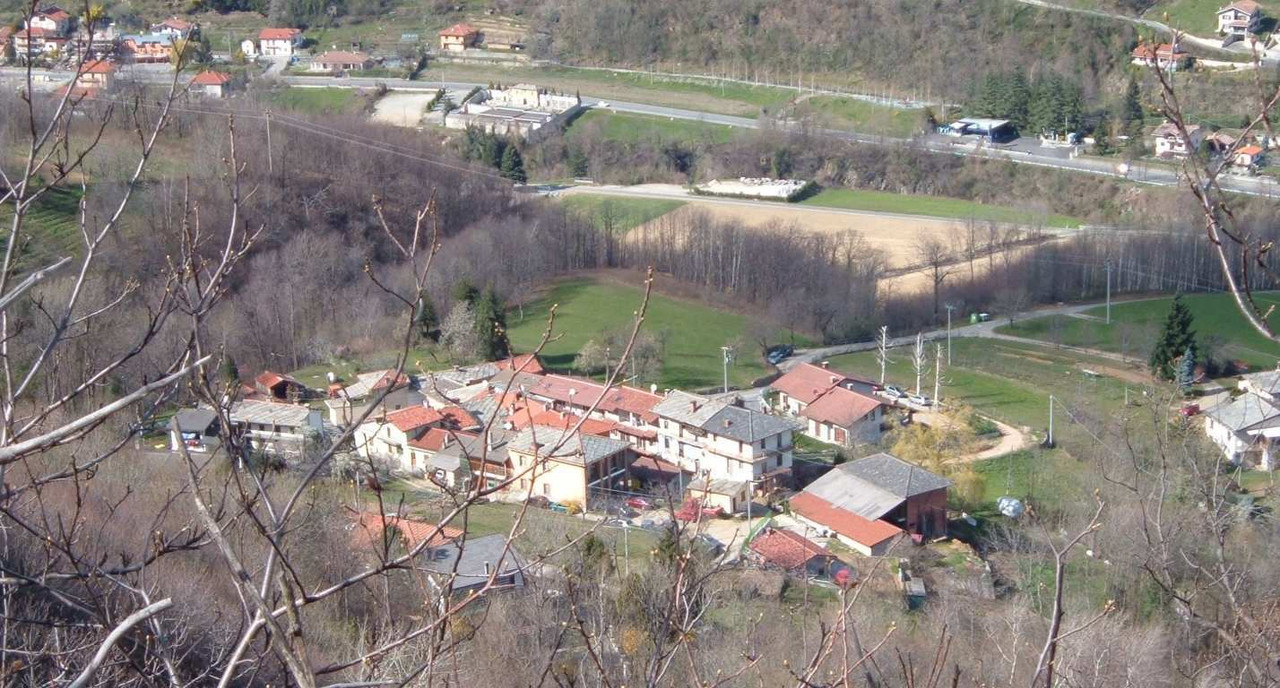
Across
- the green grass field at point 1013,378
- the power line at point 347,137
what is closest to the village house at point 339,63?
the power line at point 347,137

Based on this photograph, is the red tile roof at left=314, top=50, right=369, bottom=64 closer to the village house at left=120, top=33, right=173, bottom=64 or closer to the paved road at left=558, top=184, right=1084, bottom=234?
the village house at left=120, top=33, right=173, bottom=64

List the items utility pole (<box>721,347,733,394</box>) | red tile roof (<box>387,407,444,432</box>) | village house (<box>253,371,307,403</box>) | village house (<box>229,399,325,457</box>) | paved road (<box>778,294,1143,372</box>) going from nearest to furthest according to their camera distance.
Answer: village house (<box>229,399,325,457</box>), red tile roof (<box>387,407,444,432</box>), village house (<box>253,371,307,403</box>), utility pole (<box>721,347,733,394</box>), paved road (<box>778,294,1143,372</box>)

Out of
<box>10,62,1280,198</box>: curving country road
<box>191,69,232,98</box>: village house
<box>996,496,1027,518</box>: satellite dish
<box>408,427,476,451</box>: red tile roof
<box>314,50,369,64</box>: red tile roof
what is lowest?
<box>996,496,1027,518</box>: satellite dish

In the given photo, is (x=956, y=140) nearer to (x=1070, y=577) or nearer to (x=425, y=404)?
(x=425, y=404)

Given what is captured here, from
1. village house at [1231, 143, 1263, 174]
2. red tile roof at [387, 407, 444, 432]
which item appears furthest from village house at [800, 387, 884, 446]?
village house at [1231, 143, 1263, 174]

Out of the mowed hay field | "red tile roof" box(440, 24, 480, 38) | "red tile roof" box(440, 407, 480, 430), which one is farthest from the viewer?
"red tile roof" box(440, 24, 480, 38)

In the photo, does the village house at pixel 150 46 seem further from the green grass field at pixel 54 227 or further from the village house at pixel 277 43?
the village house at pixel 277 43

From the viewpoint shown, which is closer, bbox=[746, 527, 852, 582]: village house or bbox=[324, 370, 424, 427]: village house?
bbox=[746, 527, 852, 582]: village house

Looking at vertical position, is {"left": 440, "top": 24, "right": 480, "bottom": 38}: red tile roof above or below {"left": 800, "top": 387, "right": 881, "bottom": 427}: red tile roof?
above
